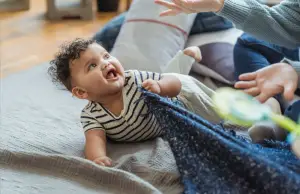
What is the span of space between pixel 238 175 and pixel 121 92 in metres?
0.33

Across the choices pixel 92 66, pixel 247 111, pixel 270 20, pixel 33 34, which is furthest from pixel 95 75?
pixel 33 34

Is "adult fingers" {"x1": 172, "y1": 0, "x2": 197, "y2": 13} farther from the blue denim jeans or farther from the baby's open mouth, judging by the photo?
the blue denim jeans

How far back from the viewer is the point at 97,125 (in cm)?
102

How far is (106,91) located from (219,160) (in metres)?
0.29

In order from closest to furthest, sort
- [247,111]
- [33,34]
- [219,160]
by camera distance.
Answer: [219,160], [247,111], [33,34]

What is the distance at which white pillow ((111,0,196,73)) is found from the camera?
1.42 m

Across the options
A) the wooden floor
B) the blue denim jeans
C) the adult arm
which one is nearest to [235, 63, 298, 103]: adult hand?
the adult arm

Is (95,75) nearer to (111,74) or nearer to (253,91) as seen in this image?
(111,74)

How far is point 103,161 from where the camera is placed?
947 mm

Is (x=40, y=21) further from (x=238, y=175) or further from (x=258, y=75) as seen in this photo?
(x=238, y=175)

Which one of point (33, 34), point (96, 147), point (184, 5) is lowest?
point (33, 34)

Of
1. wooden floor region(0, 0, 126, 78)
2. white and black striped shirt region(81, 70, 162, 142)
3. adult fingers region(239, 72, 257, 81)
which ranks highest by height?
adult fingers region(239, 72, 257, 81)

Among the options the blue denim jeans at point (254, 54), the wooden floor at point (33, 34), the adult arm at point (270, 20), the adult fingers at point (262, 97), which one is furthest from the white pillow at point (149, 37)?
the wooden floor at point (33, 34)

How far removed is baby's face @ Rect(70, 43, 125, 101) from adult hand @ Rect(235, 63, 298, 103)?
25cm
